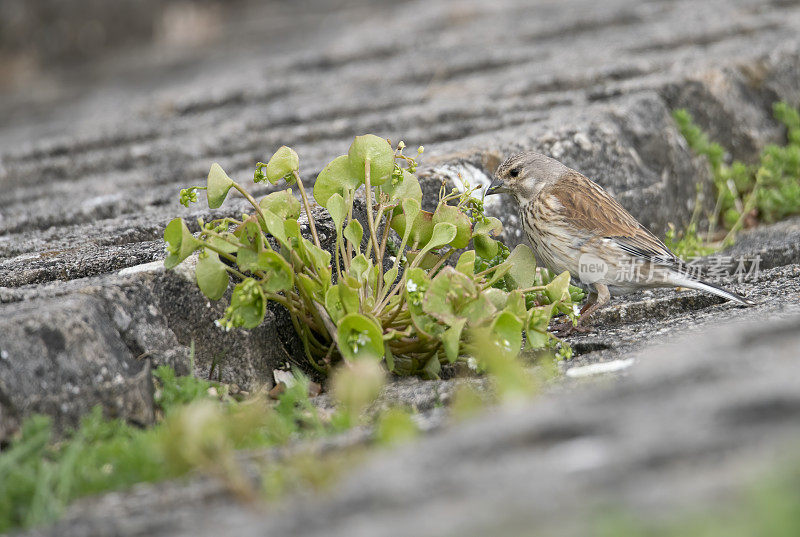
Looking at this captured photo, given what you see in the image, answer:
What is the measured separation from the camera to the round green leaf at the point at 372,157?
2.76 meters

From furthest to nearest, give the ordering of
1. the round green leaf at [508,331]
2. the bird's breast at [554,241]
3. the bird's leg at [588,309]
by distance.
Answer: the bird's breast at [554,241] < the bird's leg at [588,309] < the round green leaf at [508,331]

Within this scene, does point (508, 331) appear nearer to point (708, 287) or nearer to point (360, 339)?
point (360, 339)

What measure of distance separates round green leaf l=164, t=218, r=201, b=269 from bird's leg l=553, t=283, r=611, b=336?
1.34m

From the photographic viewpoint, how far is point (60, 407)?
223 cm

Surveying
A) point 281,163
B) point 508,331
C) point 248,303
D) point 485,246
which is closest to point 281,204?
point 281,163

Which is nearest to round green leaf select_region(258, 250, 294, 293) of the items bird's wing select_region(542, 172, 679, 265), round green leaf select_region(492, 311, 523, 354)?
round green leaf select_region(492, 311, 523, 354)

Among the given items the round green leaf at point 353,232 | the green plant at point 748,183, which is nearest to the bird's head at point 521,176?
the green plant at point 748,183

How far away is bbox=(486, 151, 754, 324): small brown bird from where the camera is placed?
11.9 ft

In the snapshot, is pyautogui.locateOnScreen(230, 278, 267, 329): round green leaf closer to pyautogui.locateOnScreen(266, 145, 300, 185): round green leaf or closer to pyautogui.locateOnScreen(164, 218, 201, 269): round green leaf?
pyautogui.locateOnScreen(164, 218, 201, 269): round green leaf

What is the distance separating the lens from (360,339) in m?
2.46

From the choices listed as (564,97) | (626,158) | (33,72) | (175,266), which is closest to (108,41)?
(33,72)

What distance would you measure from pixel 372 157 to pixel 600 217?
1300 mm

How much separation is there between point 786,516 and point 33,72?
895 centimetres

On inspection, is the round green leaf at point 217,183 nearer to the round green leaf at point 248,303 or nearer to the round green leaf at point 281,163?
the round green leaf at point 281,163
